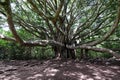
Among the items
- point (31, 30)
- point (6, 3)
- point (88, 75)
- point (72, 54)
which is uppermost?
point (31, 30)

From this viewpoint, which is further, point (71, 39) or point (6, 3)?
point (71, 39)

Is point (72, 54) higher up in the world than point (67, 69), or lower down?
higher up

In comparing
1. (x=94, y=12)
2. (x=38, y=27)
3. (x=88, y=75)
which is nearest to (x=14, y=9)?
(x=38, y=27)

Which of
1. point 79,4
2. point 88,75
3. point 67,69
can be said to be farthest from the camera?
point 79,4

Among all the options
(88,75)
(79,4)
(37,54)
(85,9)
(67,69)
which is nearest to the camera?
(88,75)

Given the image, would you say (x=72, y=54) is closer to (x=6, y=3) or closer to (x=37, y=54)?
(x=37, y=54)

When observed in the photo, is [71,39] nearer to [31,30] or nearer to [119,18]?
[31,30]

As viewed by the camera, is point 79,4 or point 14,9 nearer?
point 79,4

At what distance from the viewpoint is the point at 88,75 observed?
4016 millimetres

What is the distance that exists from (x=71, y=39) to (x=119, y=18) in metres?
2.98

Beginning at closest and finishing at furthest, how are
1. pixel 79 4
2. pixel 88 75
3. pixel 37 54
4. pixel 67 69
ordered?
pixel 88 75 → pixel 67 69 → pixel 79 4 → pixel 37 54

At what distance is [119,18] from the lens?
4.47 metres

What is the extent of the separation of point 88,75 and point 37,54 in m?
5.57

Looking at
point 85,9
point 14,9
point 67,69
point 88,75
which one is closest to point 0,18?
point 14,9
